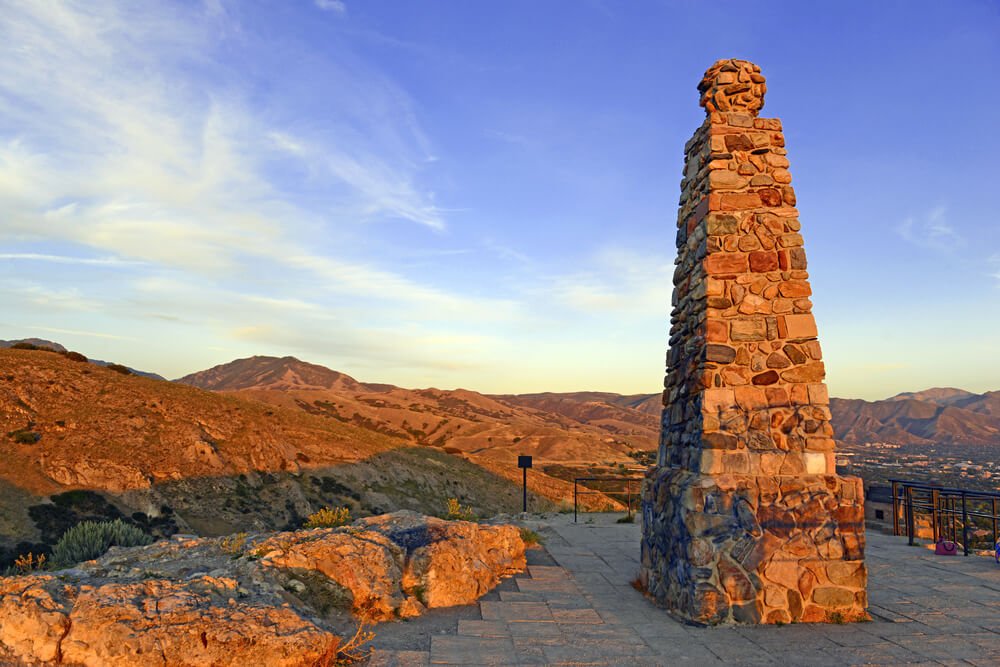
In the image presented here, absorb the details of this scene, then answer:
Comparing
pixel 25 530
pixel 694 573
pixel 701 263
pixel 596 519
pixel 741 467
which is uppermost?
pixel 701 263

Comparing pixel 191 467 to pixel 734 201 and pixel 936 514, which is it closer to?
pixel 734 201

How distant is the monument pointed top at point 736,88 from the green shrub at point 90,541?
11364 mm

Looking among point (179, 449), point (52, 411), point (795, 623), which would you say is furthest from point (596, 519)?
point (52, 411)

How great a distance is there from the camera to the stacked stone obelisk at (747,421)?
6621mm

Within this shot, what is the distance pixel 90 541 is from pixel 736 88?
12.3 m

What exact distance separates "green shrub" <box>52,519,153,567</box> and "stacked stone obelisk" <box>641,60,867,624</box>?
890 cm

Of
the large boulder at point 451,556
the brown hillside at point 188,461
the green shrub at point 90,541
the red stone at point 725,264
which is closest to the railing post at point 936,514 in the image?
the red stone at point 725,264

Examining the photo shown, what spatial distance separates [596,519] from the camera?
16.0m

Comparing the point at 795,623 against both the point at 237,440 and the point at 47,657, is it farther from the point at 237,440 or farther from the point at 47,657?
the point at 237,440

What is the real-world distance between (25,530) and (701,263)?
73.0 ft

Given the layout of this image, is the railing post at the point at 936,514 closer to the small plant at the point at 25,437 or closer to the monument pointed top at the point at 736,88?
the monument pointed top at the point at 736,88

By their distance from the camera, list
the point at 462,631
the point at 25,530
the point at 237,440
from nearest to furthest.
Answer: the point at 462,631 → the point at 25,530 → the point at 237,440

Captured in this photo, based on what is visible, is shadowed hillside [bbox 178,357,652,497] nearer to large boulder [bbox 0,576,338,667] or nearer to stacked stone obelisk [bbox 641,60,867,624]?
stacked stone obelisk [bbox 641,60,867,624]

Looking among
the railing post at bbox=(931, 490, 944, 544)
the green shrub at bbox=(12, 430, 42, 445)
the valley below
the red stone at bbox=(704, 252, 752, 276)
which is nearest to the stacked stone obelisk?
the red stone at bbox=(704, 252, 752, 276)
